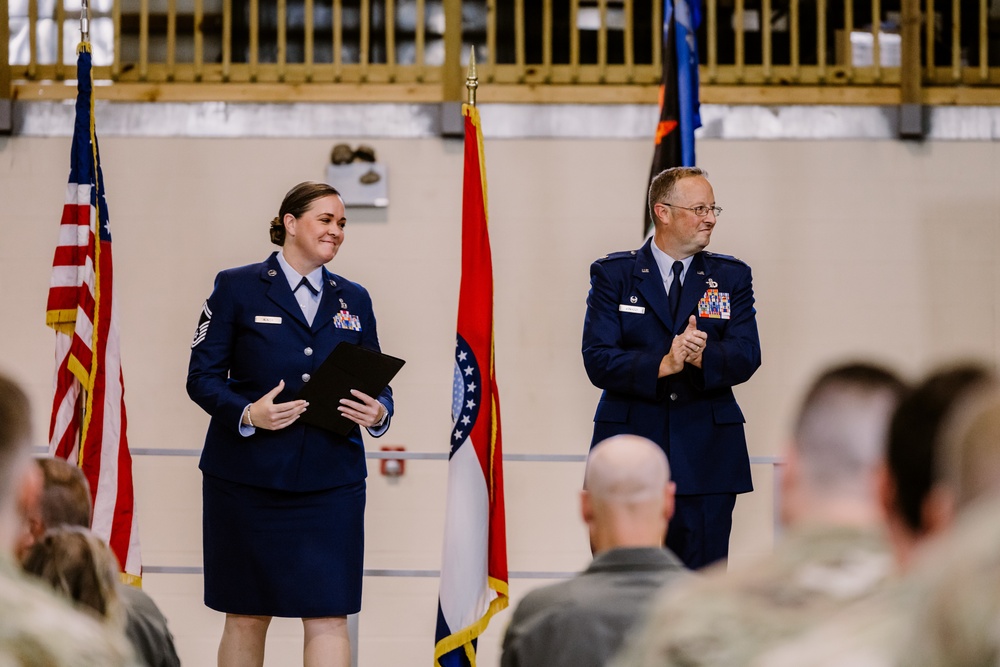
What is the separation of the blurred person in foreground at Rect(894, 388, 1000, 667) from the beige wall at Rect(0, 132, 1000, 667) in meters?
4.78

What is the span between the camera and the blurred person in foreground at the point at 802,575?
129cm

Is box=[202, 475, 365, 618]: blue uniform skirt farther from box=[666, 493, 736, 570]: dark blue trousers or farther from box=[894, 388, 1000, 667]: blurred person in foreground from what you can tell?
box=[894, 388, 1000, 667]: blurred person in foreground

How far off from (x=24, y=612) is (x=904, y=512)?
2.74 feet

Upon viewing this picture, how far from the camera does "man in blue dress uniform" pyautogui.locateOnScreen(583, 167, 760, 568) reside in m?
3.14

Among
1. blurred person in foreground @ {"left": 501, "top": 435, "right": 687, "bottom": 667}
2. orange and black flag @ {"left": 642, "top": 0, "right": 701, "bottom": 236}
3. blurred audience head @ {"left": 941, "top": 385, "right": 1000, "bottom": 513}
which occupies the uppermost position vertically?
orange and black flag @ {"left": 642, "top": 0, "right": 701, "bottom": 236}

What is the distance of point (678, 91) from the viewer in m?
4.08

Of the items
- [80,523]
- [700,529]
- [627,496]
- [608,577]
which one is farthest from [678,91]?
[80,523]

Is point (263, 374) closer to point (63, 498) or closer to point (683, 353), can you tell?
point (683, 353)

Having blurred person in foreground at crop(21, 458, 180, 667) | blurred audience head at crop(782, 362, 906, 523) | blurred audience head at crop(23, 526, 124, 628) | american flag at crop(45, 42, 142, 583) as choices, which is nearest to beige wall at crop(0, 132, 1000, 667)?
american flag at crop(45, 42, 142, 583)

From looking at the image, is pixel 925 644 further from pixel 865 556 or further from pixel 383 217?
pixel 383 217

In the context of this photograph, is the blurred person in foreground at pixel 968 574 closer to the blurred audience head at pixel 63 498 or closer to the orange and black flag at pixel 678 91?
the blurred audience head at pixel 63 498

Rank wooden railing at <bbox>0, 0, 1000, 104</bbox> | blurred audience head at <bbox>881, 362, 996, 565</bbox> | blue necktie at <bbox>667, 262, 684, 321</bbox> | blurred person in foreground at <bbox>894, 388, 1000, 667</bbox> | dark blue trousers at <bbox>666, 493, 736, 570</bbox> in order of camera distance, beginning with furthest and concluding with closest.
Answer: wooden railing at <bbox>0, 0, 1000, 104</bbox> < blue necktie at <bbox>667, 262, 684, 321</bbox> < dark blue trousers at <bbox>666, 493, 736, 570</bbox> < blurred audience head at <bbox>881, 362, 996, 565</bbox> < blurred person in foreground at <bbox>894, 388, 1000, 667</bbox>

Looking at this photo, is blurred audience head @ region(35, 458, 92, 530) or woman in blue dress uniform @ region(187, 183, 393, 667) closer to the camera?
blurred audience head @ region(35, 458, 92, 530)

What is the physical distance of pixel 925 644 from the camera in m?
0.81
